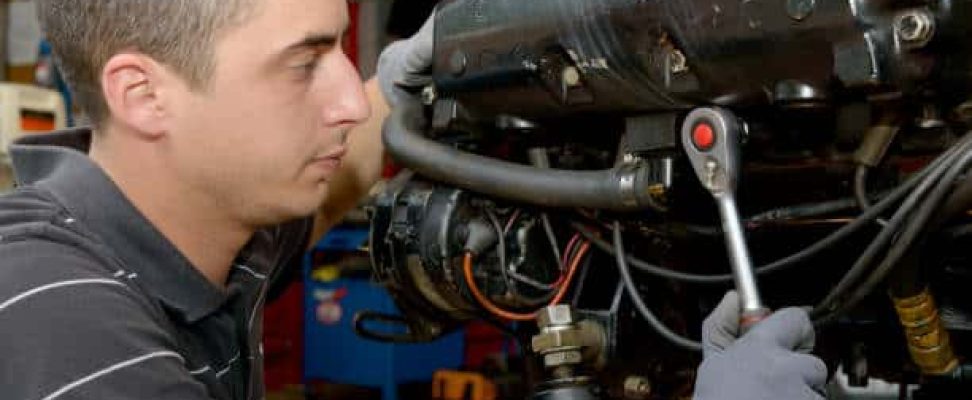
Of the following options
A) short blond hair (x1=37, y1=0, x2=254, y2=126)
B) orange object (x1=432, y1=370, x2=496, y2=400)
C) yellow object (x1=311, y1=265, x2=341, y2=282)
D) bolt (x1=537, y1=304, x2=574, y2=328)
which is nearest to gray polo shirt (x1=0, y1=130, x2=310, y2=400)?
short blond hair (x1=37, y1=0, x2=254, y2=126)

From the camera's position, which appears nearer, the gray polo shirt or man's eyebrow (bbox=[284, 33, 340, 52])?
the gray polo shirt

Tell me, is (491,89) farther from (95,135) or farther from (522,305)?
(95,135)

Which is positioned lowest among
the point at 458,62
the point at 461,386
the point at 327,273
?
the point at 461,386

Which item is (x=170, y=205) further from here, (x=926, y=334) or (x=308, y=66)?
(x=926, y=334)

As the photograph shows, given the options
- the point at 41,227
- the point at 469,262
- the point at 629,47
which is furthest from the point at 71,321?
the point at 629,47

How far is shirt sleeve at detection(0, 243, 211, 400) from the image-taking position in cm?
75

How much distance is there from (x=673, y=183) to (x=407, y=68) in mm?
390

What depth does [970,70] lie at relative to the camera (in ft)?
2.38

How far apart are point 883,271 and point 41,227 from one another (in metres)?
0.69

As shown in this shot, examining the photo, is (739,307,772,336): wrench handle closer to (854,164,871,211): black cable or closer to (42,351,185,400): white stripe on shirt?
(854,164,871,211): black cable

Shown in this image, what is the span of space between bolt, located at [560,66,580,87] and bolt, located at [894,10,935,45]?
0.30 meters

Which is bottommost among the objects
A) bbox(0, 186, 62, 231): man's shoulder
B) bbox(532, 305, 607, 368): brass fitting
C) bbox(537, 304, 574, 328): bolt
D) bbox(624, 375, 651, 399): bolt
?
bbox(624, 375, 651, 399): bolt

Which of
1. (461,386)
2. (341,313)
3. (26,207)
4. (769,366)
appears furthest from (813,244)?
(341,313)

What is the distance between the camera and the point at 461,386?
2449 mm
